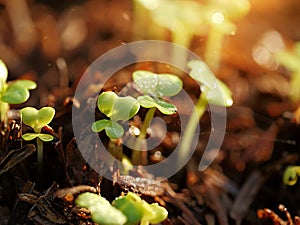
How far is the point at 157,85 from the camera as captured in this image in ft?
4.02

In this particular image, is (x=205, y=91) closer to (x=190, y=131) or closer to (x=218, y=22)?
(x=190, y=131)

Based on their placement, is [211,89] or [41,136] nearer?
[41,136]

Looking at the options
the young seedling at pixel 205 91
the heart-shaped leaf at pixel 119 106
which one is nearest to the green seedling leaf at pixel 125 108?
the heart-shaped leaf at pixel 119 106

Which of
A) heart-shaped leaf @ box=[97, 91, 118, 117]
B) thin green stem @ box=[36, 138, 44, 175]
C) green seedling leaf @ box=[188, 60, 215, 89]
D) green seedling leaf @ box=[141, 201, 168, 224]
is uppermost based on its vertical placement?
green seedling leaf @ box=[188, 60, 215, 89]

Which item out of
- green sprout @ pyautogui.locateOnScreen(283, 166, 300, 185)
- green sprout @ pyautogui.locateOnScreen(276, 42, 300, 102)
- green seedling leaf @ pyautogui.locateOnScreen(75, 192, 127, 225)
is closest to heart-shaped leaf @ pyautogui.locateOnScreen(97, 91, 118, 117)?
green seedling leaf @ pyautogui.locateOnScreen(75, 192, 127, 225)

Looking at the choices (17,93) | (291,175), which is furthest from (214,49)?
(17,93)

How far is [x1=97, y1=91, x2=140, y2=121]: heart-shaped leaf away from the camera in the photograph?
110 centimetres

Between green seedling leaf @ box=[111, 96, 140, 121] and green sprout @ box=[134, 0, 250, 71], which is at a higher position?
green sprout @ box=[134, 0, 250, 71]

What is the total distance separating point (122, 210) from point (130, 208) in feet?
0.06

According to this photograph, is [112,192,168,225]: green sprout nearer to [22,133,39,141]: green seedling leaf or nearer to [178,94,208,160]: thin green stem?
[22,133,39,141]: green seedling leaf

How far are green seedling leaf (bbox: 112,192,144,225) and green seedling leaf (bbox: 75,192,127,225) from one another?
0.03 metres

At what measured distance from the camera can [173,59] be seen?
Answer: 169 cm

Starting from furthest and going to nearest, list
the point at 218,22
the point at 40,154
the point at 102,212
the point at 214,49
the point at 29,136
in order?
the point at 214,49
the point at 218,22
the point at 40,154
the point at 29,136
the point at 102,212

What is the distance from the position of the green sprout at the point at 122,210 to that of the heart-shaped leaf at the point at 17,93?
311 millimetres
